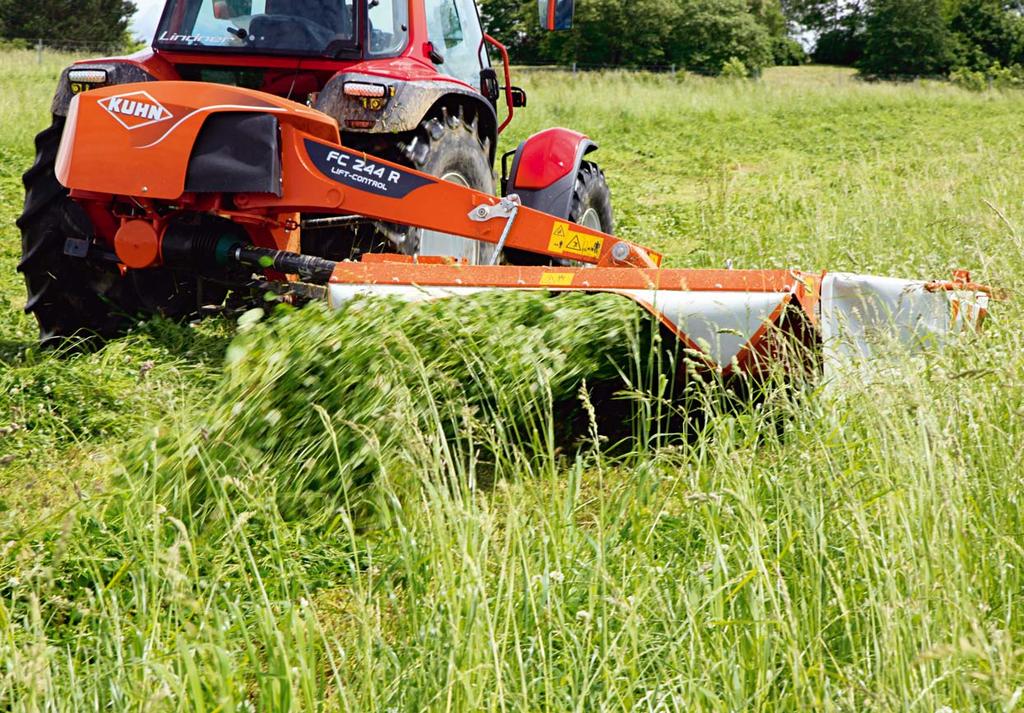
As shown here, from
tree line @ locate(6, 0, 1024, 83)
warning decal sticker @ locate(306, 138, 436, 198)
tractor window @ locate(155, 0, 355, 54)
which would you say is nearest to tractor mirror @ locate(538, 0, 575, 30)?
tractor window @ locate(155, 0, 355, 54)

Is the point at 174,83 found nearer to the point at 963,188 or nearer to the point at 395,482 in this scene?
the point at 395,482

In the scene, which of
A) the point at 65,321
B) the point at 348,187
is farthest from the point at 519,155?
the point at 65,321

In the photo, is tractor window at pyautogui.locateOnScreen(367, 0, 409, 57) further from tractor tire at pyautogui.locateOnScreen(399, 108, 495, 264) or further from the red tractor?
tractor tire at pyautogui.locateOnScreen(399, 108, 495, 264)

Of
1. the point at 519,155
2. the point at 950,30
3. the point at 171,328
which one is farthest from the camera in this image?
the point at 950,30

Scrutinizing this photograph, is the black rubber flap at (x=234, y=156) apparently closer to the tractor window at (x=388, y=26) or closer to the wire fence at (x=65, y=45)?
the tractor window at (x=388, y=26)

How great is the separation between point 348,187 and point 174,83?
0.78m

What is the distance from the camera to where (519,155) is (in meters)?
6.26

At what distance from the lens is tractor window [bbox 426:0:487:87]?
565cm

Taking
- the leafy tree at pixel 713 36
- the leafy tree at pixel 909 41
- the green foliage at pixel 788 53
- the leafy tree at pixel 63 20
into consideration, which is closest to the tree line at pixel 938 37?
the leafy tree at pixel 909 41

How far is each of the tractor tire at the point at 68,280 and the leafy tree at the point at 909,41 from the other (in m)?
51.8

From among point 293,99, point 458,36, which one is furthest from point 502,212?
point 458,36

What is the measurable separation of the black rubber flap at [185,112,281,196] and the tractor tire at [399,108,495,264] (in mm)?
807

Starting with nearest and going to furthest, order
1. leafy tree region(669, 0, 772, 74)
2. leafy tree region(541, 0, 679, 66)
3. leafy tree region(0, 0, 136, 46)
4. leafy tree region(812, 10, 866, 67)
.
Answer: leafy tree region(0, 0, 136, 46) < leafy tree region(541, 0, 679, 66) < leafy tree region(669, 0, 772, 74) < leafy tree region(812, 10, 866, 67)

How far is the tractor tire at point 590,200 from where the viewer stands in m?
6.37
